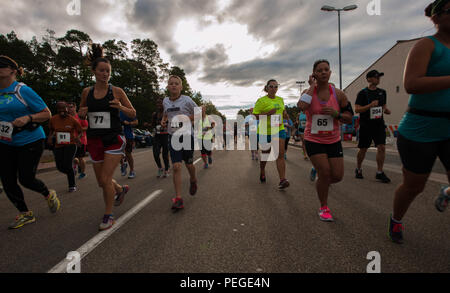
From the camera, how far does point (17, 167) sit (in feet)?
9.44

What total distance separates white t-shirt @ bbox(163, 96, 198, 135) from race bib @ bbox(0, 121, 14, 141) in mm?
1944

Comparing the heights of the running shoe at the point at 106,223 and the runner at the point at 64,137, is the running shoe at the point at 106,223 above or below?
below

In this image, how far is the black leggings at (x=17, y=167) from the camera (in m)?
2.75

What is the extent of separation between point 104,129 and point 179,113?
1184mm

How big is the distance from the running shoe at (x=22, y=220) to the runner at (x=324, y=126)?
3922mm

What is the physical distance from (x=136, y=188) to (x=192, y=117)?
7.40 feet

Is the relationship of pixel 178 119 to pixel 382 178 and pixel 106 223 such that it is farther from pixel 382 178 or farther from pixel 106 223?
Answer: pixel 382 178

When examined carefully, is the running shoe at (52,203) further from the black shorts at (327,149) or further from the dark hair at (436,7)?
the dark hair at (436,7)

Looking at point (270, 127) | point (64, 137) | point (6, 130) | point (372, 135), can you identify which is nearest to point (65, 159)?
point (64, 137)

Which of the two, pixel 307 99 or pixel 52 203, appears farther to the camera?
pixel 52 203

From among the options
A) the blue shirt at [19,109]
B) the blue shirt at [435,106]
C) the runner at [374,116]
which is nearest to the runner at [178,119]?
the blue shirt at [19,109]

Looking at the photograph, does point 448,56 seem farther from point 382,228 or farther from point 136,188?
point 136,188

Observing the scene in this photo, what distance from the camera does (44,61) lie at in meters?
A: 35.5

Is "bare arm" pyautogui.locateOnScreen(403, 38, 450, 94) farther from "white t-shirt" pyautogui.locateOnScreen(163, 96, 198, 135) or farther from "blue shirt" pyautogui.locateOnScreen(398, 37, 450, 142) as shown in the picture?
"white t-shirt" pyautogui.locateOnScreen(163, 96, 198, 135)
